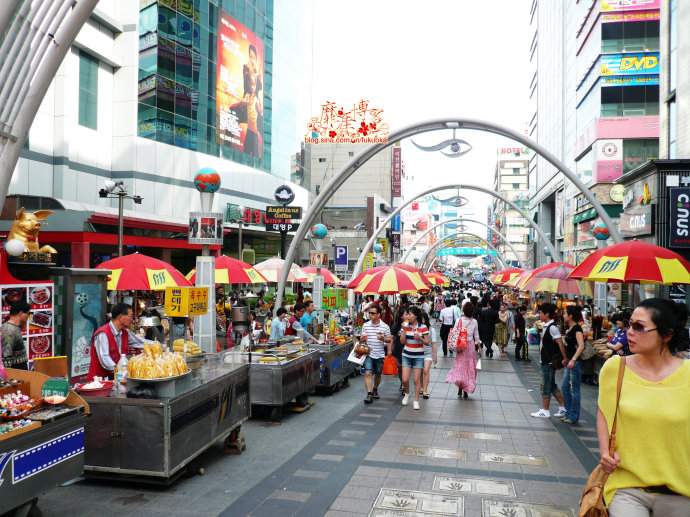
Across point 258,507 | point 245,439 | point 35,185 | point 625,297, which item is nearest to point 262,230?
point 35,185

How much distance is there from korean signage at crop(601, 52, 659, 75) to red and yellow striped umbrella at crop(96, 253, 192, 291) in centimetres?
2844

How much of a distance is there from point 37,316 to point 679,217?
58.1ft

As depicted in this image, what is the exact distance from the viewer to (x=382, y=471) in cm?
717

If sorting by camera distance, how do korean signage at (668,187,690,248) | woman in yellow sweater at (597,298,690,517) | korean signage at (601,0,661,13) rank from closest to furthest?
woman in yellow sweater at (597,298,690,517), korean signage at (668,187,690,248), korean signage at (601,0,661,13)

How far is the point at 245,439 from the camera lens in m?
8.68

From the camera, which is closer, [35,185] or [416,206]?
[35,185]

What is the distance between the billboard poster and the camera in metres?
34.8

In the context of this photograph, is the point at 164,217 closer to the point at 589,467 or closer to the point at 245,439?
the point at 245,439

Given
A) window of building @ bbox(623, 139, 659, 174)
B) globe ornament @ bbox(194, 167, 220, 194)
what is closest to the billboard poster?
window of building @ bbox(623, 139, 659, 174)

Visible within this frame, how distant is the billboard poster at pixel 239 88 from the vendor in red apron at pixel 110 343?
2824 centimetres

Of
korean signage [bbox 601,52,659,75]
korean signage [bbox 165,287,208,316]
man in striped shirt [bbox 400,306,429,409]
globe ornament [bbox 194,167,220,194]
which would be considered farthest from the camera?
korean signage [bbox 601,52,659,75]

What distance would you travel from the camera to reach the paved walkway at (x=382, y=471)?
235 inches

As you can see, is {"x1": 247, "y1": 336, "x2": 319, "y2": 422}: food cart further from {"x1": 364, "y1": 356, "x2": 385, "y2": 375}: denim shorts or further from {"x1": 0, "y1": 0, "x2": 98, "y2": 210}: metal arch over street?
{"x1": 0, "y1": 0, "x2": 98, "y2": 210}: metal arch over street

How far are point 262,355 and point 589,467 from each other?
529 centimetres
